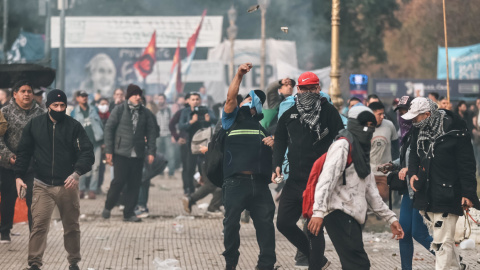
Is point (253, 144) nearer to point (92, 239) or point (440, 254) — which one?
point (440, 254)

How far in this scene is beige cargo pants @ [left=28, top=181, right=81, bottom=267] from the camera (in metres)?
6.00

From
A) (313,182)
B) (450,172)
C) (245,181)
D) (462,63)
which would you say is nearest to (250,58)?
(462,63)

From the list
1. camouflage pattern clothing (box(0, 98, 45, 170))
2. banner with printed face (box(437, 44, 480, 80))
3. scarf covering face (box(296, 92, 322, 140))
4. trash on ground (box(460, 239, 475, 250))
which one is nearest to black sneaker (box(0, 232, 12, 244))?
camouflage pattern clothing (box(0, 98, 45, 170))

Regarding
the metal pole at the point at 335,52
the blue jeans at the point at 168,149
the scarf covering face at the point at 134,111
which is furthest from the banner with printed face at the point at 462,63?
the scarf covering face at the point at 134,111

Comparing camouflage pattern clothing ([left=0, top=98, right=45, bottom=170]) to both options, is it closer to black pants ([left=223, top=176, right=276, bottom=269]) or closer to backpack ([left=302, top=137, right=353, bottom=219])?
black pants ([left=223, top=176, right=276, bottom=269])

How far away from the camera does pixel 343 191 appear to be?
180 inches

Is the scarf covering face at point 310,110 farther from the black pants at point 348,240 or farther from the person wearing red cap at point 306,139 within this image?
the black pants at point 348,240

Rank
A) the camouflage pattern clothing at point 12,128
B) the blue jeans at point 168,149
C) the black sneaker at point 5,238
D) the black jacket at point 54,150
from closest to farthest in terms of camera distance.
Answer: the black jacket at point 54,150 → the camouflage pattern clothing at point 12,128 → the black sneaker at point 5,238 → the blue jeans at point 168,149

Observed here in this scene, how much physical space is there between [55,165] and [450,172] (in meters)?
3.39

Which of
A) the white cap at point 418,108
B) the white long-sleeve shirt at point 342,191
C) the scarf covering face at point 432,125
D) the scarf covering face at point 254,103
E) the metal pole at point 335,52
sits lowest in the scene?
the white long-sleeve shirt at point 342,191

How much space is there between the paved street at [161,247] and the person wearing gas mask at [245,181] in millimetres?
705

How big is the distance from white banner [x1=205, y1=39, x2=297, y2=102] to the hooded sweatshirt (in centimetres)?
2256

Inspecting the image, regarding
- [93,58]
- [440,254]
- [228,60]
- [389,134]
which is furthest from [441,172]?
[93,58]

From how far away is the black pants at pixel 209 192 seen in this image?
965 centimetres
